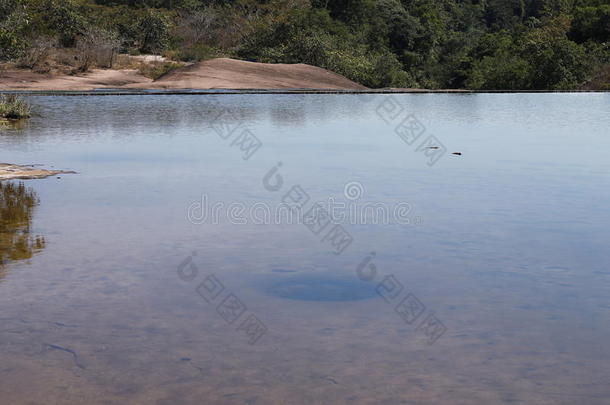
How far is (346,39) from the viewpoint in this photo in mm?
85375

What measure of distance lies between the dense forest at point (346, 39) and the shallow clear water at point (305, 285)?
4969 cm

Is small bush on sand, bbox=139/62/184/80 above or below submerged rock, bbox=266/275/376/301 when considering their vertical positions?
below

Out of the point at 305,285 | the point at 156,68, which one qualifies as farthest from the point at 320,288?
the point at 156,68

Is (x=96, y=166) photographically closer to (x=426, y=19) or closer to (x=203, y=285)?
(x=203, y=285)

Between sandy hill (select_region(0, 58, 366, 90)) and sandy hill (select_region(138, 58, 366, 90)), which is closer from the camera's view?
sandy hill (select_region(0, 58, 366, 90))

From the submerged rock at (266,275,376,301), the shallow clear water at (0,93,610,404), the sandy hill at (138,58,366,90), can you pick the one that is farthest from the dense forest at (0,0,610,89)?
the submerged rock at (266,275,376,301)

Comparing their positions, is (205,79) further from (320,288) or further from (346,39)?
(320,288)

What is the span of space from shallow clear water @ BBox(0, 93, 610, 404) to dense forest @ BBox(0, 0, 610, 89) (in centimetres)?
4969

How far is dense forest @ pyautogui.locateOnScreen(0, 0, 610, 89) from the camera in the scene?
7231 cm

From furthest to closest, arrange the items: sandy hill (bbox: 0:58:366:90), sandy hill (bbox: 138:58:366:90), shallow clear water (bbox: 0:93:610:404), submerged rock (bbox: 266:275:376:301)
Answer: sandy hill (bbox: 138:58:366:90) → sandy hill (bbox: 0:58:366:90) → submerged rock (bbox: 266:275:376:301) → shallow clear water (bbox: 0:93:610:404)

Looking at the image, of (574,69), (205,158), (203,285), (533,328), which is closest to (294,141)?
(205,158)

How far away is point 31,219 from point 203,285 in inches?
150

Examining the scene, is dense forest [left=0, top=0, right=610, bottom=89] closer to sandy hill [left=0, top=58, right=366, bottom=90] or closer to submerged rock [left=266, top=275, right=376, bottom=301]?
sandy hill [left=0, top=58, right=366, bottom=90]

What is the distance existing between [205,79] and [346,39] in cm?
2601
